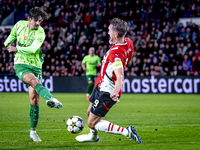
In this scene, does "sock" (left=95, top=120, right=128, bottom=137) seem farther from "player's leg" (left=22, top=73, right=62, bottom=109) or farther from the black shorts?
"player's leg" (left=22, top=73, right=62, bottom=109)

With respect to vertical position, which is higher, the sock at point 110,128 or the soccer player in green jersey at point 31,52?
the soccer player in green jersey at point 31,52

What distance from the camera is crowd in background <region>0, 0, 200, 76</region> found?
17859 mm

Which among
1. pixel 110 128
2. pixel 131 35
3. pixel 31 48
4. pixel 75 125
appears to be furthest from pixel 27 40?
pixel 131 35

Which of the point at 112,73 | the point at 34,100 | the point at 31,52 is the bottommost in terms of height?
the point at 34,100

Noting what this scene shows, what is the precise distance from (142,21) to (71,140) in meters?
15.3

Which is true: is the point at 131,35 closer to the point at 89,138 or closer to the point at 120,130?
the point at 89,138

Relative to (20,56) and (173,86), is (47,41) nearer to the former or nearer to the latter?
(173,86)

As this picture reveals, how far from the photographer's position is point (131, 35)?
64.1 feet

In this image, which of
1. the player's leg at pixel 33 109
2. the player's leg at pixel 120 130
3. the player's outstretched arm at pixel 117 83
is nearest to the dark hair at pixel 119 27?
the player's outstretched arm at pixel 117 83

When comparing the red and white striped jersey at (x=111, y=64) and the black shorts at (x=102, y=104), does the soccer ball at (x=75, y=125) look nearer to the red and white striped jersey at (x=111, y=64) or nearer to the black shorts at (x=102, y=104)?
the black shorts at (x=102, y=104)

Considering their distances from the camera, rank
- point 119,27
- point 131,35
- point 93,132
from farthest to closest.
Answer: point 131,35 < point 93,132 < point 119,27

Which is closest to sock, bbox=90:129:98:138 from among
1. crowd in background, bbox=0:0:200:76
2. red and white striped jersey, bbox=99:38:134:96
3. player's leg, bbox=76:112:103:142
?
player's leg, bbox=76:112:103:142

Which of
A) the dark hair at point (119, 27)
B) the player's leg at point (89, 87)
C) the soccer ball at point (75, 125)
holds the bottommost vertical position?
the player's leg at point (89, 87)

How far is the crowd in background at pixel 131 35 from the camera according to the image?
1786 centimetres
